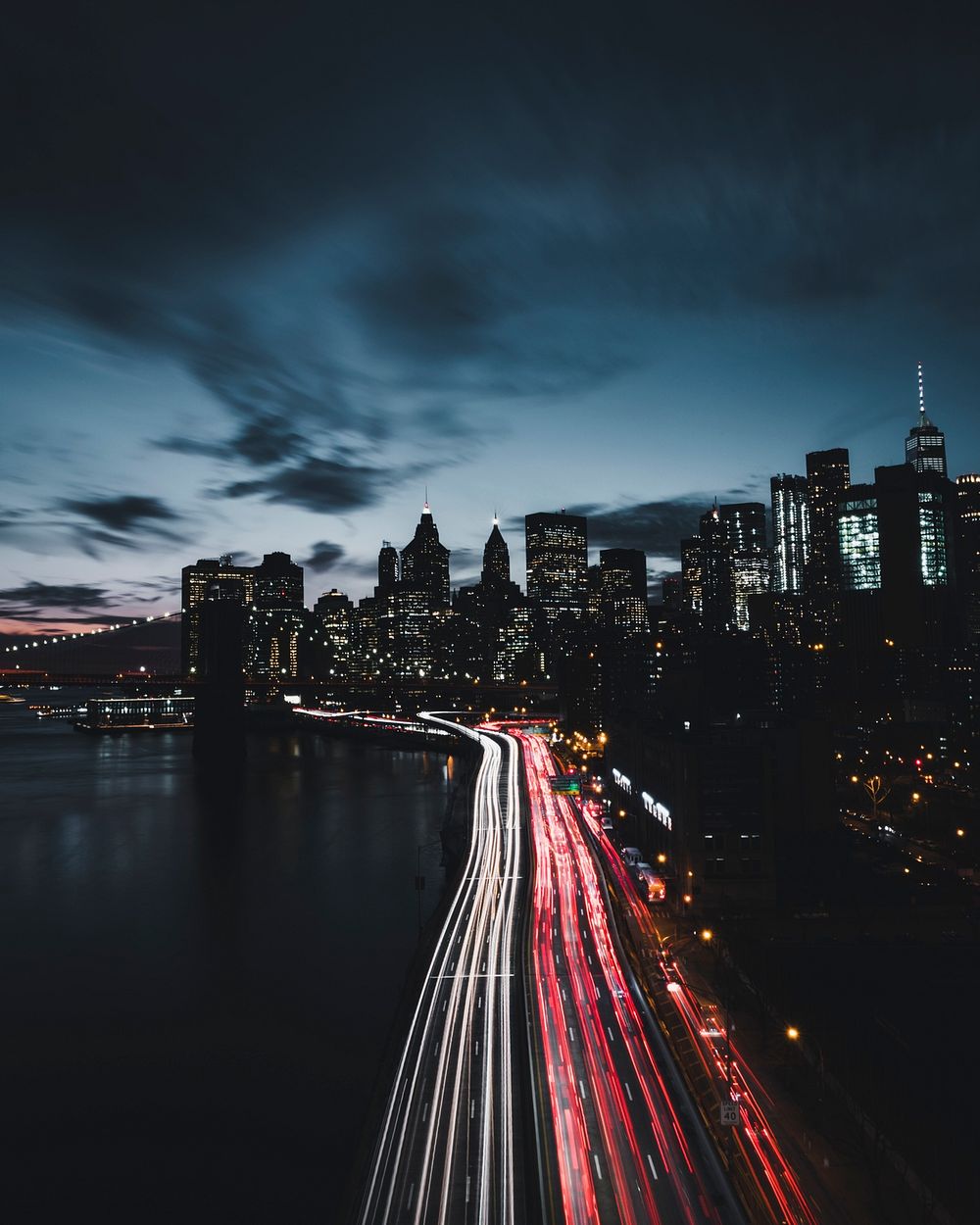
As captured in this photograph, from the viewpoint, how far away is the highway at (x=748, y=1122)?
44.0 ft

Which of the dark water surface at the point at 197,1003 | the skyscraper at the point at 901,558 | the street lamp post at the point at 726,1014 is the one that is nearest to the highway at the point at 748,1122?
the street lamp post at the point at 726,1014

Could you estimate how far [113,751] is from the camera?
11062 cm

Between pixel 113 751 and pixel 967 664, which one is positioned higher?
pixel 967 664

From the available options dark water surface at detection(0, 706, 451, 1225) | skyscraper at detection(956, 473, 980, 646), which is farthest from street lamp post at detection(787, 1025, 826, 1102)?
skyscraper at detection(956, 473, 980, 646)

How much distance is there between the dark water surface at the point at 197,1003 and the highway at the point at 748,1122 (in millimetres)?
6975

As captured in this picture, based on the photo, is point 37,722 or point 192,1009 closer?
point 192,1009

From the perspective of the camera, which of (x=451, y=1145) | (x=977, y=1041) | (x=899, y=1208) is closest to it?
(x=899, y=1208)

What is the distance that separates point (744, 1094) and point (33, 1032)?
19583 millimetres

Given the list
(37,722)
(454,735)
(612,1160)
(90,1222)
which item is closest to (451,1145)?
(612,1160)

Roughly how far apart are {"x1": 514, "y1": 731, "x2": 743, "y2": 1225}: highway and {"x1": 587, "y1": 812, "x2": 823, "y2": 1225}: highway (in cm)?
67

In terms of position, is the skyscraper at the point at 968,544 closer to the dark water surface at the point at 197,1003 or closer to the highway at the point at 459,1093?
the dark water surface at the point at 197,1003

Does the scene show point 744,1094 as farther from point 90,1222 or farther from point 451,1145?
point 90,1222

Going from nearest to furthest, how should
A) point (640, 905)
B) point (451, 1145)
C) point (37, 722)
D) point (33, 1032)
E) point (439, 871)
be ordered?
1. point (451, 1145)
2. point (33, 1032)
3. point (640, 905)
4. point (439, 871)
5. point (37, 722)

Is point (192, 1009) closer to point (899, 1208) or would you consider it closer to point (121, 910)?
point (121, 910)
